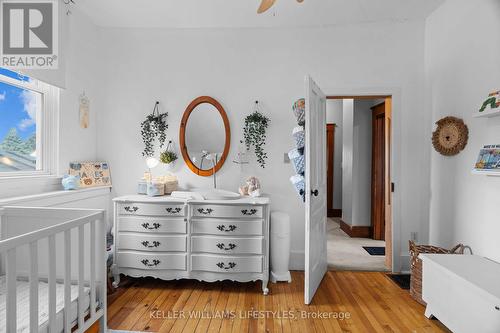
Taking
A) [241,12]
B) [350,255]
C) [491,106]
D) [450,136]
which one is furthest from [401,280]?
[241,12]

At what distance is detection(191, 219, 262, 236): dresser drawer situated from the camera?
102 inches

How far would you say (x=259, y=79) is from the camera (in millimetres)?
3178

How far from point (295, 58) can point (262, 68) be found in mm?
378

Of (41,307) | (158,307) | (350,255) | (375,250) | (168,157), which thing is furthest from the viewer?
(375,250)

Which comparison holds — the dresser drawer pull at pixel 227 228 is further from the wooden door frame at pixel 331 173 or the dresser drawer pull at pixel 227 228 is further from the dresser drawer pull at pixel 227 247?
the wooden door frame at pixel 331 173

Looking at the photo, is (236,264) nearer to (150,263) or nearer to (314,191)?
(150,263)

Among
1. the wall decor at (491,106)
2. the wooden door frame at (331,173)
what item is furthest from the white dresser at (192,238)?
the wooden door frame at (331,173)

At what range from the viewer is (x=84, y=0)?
8.91 ft

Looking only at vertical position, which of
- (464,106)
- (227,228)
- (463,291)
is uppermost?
(464,106)

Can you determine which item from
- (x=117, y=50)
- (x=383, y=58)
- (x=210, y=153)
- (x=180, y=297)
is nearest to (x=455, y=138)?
(x=383, y=58)

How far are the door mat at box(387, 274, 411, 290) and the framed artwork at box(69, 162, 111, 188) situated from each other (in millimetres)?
3193

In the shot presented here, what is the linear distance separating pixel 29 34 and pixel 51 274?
220cm

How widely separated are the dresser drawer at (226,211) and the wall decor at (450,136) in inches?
72.0

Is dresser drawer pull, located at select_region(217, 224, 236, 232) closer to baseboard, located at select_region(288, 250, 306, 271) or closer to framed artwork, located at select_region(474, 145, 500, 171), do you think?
baseboard, located at select_region(288, 250, 306, 271)
